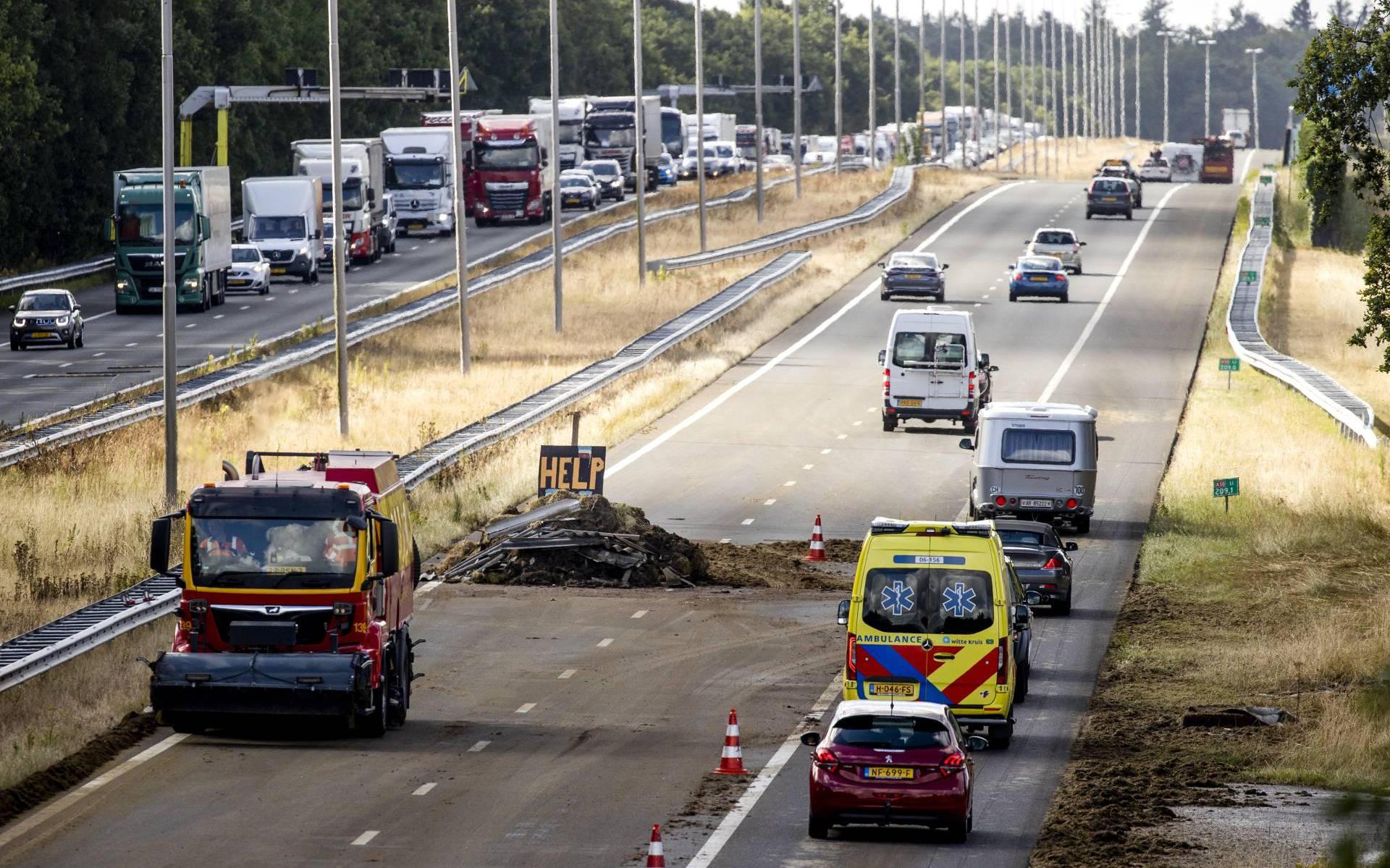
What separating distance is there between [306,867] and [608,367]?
38.2m

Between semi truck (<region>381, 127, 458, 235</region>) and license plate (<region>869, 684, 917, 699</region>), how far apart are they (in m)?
66.6

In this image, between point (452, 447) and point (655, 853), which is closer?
point (655, 853)

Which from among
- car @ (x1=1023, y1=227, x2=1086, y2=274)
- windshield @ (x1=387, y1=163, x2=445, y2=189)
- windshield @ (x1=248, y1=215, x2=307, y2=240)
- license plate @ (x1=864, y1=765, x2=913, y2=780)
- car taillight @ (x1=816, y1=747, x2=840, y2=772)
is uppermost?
windshield @ (x1=387, y1=163, x2=445, y2=189)

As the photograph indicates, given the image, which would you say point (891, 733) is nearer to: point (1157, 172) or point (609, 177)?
point (609, 177)

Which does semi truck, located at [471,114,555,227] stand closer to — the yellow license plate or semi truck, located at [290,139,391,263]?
semi truck, located at [290,139,391,263]

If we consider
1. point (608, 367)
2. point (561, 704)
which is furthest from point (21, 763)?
point (608, 367)

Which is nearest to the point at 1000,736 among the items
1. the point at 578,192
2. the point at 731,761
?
the point at 731,761

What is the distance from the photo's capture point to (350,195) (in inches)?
3132

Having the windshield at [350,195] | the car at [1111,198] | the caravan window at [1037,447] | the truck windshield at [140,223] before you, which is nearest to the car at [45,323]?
the truck windshield at [140,223]

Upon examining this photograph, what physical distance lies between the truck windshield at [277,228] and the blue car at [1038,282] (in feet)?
84.7

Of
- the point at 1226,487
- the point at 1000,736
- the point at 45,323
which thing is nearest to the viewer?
the point at 1000,736

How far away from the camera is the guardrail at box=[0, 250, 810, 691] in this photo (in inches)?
912

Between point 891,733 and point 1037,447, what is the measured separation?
747 inches

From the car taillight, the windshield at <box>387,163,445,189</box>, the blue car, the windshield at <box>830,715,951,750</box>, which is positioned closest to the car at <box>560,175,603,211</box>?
the windshield at <box>387,163,445,189</box>
